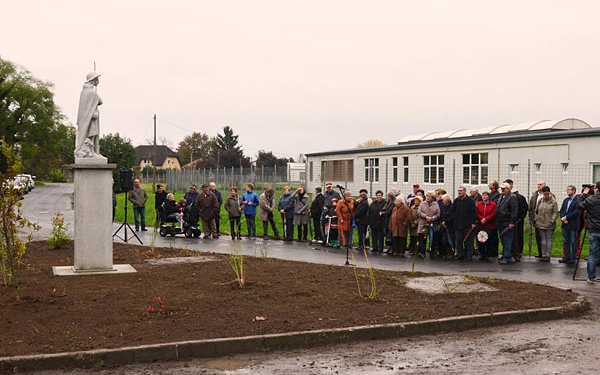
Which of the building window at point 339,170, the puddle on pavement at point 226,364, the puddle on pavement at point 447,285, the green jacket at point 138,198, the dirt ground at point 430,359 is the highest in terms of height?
the building window at point 339,170

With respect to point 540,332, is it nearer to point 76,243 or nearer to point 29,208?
point 76,243

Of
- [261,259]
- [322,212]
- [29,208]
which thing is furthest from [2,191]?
[29,208]

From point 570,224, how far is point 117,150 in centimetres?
4188

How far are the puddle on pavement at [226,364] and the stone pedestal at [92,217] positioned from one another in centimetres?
532

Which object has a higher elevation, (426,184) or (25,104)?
(25,104)

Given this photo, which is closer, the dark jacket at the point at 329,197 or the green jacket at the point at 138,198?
the dark jacket at the point at 329,197

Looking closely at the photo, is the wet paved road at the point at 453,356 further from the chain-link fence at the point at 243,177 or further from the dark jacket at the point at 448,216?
the chain-link fence at the point at 243,177

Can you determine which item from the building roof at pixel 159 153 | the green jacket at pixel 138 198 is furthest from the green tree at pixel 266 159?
the green jacket at pixel 138 198

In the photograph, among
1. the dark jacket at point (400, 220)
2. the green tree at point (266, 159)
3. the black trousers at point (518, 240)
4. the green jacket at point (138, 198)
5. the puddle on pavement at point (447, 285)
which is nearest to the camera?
the puddle on pavement at point (447, 285)

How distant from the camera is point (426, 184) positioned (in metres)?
33.7

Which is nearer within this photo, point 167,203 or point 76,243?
point 76,243

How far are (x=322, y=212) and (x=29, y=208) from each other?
79.3 feet

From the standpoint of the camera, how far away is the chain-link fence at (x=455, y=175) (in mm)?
24434

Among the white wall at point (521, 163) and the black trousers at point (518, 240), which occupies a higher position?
the white wall at point (521, 163)
